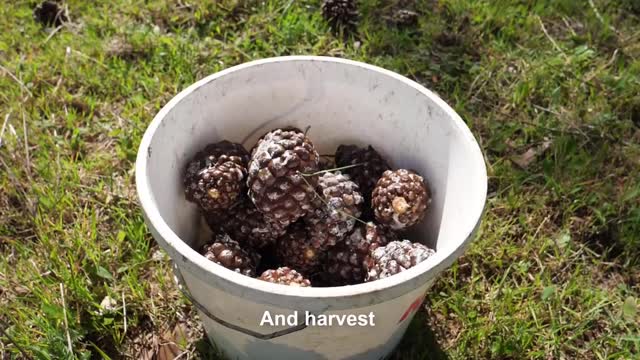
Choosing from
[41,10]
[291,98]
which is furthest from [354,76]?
[41,10]

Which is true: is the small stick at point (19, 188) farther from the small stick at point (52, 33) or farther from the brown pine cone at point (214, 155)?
the small stick at point (52, 33)

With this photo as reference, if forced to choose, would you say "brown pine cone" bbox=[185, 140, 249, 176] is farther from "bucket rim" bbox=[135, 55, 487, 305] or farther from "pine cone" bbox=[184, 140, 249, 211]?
"bucket rim" bbox=[135, 55, 487, 305]

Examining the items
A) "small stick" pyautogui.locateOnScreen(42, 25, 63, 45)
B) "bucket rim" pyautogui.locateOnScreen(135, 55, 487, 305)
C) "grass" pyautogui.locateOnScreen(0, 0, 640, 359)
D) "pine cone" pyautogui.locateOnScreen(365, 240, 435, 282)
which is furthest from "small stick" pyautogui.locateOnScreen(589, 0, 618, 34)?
"small stick" pyautogui.locateOnScreen(42, 25, 63, 45)

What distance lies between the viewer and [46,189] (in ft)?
6.35

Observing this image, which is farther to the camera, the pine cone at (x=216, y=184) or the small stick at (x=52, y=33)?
the small stick at (x=52, y=33)

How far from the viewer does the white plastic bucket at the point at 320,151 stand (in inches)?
45.2

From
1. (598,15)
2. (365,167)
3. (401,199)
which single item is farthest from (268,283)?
(598,15)

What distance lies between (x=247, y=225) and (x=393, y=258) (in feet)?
1.22

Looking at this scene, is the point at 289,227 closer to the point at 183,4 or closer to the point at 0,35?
the point at 183,4

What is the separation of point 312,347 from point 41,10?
1.97 meters

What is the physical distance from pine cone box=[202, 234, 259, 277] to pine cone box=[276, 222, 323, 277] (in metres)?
0.08

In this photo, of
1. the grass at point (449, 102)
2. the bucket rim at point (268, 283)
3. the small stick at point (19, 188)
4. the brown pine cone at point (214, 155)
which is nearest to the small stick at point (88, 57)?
the grass at point (449, 102)

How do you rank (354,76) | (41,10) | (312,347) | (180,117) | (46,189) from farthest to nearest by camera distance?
(41,10) → (46,189) → (354,76) → (180,117) → (312,347)

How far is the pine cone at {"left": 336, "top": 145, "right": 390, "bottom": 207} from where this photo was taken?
1.60 meters
